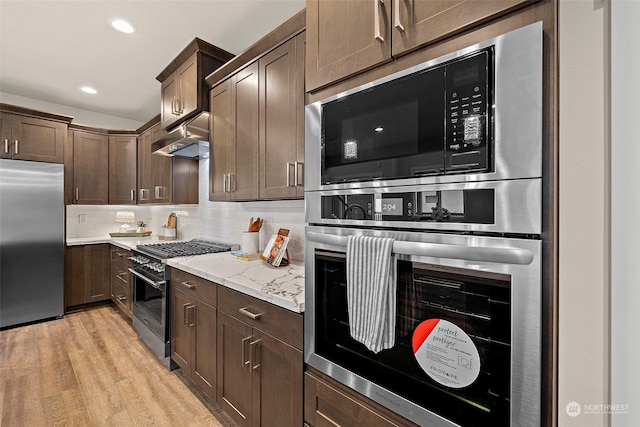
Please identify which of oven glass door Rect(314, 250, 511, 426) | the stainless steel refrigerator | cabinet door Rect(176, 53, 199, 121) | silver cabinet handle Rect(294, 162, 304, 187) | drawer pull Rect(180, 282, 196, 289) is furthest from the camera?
the stainless steel refrigerator

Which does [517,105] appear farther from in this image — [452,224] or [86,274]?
[86,274]

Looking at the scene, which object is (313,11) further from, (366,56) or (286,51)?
(286,51)

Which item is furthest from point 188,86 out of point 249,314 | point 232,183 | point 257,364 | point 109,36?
point 257,364

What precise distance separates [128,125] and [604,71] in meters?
5.53

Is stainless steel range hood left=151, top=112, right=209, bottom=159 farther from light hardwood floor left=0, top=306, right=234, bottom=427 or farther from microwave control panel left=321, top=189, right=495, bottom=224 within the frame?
light hardwood floor left=0, top=306, right=234, bottom=427

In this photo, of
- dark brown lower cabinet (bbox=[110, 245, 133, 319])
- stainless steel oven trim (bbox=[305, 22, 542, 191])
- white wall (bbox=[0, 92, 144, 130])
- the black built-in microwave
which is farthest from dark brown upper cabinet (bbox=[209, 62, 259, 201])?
white wall (bbox=[0, 92, 144, 130])

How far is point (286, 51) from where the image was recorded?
69.3 inches

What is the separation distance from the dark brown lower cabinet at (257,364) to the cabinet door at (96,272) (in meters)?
3.18

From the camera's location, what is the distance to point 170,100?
9.16 ft

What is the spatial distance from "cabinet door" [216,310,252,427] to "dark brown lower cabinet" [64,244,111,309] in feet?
10.5

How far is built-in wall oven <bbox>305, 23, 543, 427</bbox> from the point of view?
665 millimetres

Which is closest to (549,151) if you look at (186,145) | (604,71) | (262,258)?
(604,71)

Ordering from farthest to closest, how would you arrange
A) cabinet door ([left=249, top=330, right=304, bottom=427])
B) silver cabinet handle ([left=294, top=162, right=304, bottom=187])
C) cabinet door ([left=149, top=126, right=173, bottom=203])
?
1. cabinet door ([left=149, top=126, right=173, bottom=203])
2. silver cabinet handle ([left=294, top=162, right=304, bottom=187])
3. cabinet door ([left=249, top=330, right=304, bottom=427])

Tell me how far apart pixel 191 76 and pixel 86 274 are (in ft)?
10.2
